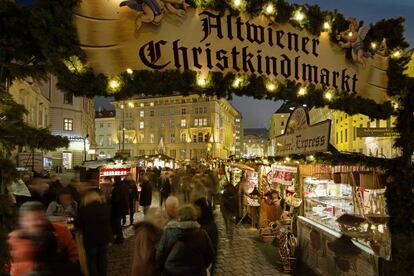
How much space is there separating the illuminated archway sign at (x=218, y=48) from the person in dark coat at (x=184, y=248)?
189 centimetres

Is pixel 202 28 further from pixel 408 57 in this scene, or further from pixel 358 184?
pixel 358 184

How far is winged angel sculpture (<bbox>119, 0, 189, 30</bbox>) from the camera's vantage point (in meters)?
3.74

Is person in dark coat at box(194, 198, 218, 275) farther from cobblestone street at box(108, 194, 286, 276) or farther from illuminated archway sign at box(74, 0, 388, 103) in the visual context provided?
illuminated archway sign at box(74, 0, 388, 103)

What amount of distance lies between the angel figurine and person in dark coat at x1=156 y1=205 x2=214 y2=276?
2.99 meters

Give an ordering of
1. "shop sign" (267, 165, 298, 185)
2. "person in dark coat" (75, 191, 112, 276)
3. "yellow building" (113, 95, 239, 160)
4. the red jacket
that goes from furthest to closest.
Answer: "yellow building" (113, 95, 239, 160), "shop sign" (267, 165, 298, 185), "person in dark coat" (75, 191, 112, 276), the red jacket

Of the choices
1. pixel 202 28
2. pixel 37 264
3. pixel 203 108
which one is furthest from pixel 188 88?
pixel 203 108

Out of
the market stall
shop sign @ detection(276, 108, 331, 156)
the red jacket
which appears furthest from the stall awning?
the red jacket

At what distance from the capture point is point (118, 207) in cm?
1102

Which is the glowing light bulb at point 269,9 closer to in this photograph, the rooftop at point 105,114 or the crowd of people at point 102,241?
the crowd of people at point 102,241

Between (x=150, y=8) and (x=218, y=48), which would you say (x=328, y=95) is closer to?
(x=218, y=48)

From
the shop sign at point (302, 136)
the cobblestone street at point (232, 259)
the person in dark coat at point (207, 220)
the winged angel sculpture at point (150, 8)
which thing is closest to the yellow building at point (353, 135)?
the cobblestone street at point (232, 259)

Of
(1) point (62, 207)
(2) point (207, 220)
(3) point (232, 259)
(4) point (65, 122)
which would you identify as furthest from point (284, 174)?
(4) point (65, 122)

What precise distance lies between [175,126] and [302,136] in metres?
84.6

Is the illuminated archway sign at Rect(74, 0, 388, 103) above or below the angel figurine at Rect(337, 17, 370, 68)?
below
